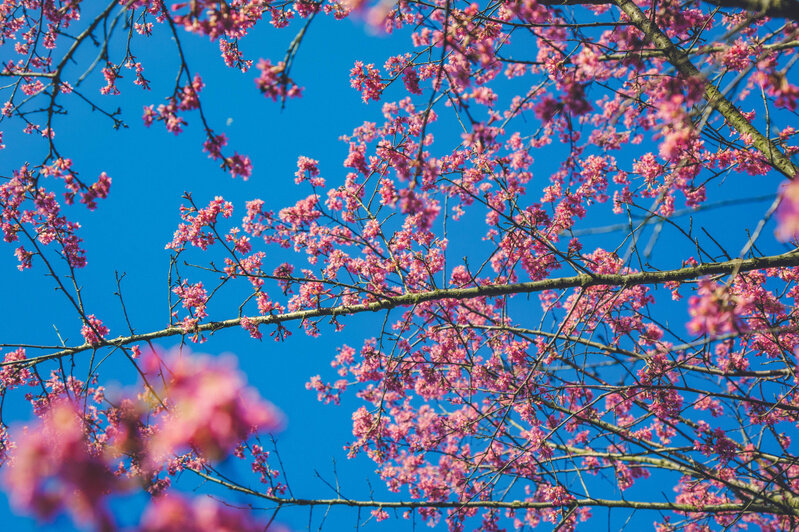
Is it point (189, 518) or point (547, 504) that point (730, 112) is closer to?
point (547, 504)

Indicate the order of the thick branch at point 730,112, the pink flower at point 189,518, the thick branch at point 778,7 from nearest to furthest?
the pink flower at point 189,518
the thick branch at point 778,7
the thick branch at point 730,112

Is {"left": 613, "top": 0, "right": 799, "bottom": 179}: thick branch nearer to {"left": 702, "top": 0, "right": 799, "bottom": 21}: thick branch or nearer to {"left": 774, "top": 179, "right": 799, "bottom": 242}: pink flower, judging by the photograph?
{"left": 702, "top": 0, "right": 799, "bottom": 21}: thick branch

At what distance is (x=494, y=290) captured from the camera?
461 centimetres

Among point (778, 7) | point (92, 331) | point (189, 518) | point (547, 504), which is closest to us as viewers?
point (189, 518)

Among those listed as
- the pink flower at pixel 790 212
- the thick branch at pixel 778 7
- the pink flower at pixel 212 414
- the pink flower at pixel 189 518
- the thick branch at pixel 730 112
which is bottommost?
the pink flower at pixel 189 518

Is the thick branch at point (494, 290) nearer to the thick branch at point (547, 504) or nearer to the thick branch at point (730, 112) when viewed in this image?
the thick branch at point (730, 112)

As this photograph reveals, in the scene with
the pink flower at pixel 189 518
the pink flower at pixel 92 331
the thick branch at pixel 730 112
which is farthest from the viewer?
the pink flower at pixel 92 331

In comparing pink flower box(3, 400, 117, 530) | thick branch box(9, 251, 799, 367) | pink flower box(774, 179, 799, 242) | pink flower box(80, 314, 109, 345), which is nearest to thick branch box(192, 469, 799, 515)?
thick branch box(9, 251, 799, 367)

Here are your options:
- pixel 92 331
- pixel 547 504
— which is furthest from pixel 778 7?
pixel 92 331

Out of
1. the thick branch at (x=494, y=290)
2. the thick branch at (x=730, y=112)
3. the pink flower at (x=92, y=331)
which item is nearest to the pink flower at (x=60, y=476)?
the thick branch at (x=494, y=290)

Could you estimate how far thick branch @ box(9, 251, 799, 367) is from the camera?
4.07 metres

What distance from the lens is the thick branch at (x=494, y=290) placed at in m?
Result: 4.07

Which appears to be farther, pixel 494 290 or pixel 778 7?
pixel 494 290

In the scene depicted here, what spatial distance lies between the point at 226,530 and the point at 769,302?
674 cm
